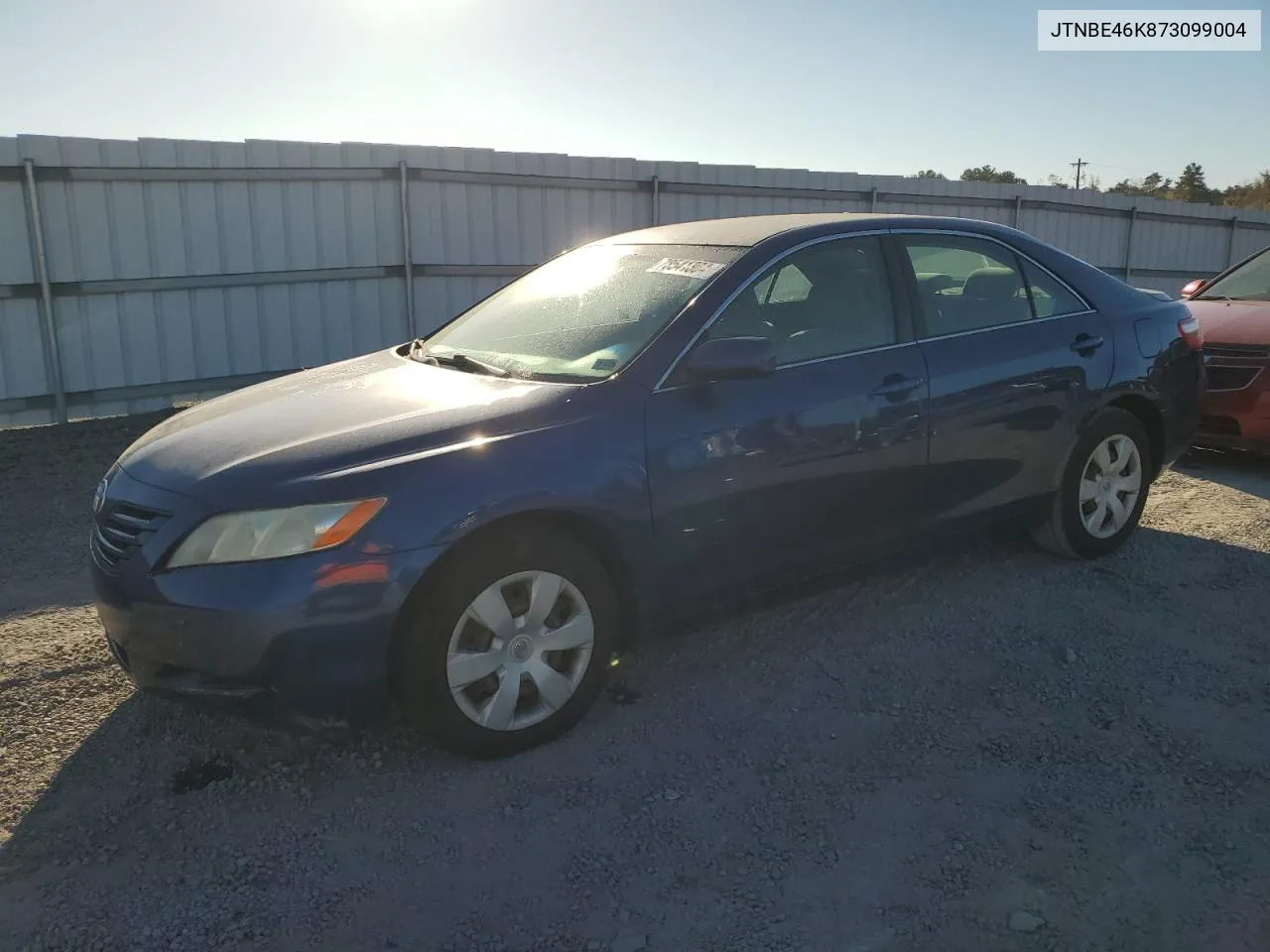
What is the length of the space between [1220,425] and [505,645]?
5.82m

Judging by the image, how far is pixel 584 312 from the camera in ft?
13.1

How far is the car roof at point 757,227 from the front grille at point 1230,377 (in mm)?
3209

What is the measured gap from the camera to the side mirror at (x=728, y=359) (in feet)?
11.4

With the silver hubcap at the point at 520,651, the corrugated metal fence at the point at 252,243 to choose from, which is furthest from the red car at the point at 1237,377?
the corrugated metal fence at the point at 252,243

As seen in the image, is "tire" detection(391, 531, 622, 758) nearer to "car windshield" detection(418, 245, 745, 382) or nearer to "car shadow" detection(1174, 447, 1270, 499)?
"car windshield" detection(418, 245, 745, 382)

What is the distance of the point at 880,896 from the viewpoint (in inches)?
103

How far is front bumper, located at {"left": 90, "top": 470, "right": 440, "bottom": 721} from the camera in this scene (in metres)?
2.89

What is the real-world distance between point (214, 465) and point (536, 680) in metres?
1.20

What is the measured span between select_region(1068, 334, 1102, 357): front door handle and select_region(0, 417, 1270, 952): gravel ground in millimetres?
1192

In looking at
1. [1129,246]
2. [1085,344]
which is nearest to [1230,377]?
[1085,344]

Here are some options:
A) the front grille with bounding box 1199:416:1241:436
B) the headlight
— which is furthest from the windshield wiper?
the front grille with bounding box 1199:416:1241:436

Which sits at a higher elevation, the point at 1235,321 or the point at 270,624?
the point at 1235,321

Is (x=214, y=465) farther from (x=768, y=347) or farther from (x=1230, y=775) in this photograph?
(x=1230, y=775)

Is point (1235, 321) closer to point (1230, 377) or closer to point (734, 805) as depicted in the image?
point (1230, 377)
